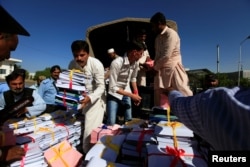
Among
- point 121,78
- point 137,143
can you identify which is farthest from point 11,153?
point 121,78

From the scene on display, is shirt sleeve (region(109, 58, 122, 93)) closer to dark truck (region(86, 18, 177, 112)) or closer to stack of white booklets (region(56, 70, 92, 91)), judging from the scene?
stack of white booklets (region(56, 70, 92, 91))

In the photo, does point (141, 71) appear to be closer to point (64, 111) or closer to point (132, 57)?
point (132, 57)

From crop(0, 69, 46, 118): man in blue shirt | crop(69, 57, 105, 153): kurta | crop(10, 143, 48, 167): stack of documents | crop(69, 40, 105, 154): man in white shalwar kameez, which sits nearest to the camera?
crop(10, 143, 48, 167): stack of documents

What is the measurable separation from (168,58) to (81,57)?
4.51 feet

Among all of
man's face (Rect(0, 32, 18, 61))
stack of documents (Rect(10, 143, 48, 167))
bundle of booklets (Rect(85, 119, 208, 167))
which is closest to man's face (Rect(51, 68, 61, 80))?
stack of documents (Rect(10, 143, 48, 167))

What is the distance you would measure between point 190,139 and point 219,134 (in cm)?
112

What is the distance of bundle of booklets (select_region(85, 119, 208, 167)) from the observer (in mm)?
1676

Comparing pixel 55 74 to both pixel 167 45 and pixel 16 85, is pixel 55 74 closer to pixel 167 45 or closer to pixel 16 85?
pixel 16 85

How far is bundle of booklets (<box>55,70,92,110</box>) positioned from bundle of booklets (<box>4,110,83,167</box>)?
25cm

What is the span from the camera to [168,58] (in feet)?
12.3

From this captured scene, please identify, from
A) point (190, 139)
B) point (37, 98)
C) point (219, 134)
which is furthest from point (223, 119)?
point (37, 98)

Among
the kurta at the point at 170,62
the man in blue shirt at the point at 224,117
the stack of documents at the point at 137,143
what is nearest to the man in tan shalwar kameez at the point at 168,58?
the kurta at the point at 170,62

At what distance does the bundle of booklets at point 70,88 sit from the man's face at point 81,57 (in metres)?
0.25

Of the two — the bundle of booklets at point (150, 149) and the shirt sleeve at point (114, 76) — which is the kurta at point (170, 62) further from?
the bundle of booklets at point (150, 149)
